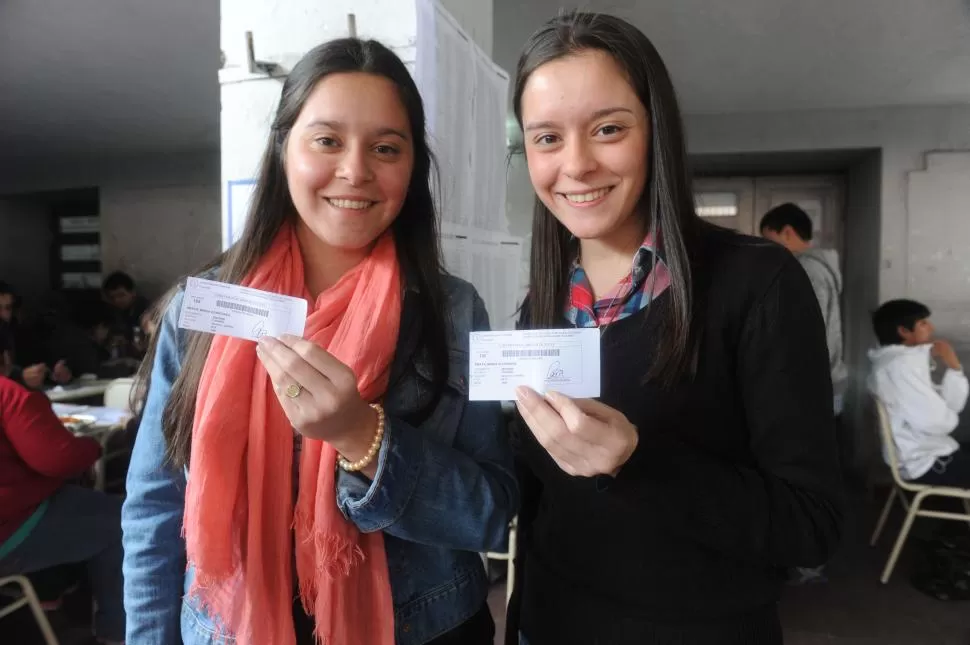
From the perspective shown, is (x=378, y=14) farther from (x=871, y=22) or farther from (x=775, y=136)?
(x=775, y=136)

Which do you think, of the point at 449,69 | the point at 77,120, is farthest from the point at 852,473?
the point at 77,120

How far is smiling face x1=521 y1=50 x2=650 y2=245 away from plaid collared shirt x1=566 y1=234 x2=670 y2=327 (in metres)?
0.06

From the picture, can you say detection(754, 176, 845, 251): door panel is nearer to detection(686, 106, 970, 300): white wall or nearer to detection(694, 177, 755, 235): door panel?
detection(694, 177, 755, 235): door panel

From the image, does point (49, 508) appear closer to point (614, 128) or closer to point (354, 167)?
point (354, 167)

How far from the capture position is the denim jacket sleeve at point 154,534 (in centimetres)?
88

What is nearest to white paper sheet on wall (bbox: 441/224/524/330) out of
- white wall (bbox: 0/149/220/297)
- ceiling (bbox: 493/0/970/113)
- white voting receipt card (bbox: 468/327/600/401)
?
white voting receipt card (bbox: 468/327/600/401)

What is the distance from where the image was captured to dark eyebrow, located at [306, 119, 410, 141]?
872mm

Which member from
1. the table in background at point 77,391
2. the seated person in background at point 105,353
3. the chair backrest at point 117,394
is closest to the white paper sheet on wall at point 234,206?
the chair backrest at point 117,394

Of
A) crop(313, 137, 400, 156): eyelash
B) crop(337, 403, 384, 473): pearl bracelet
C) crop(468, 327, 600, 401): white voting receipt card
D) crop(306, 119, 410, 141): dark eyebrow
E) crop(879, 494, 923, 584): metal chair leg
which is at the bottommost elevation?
crop(879, 494, 923, 584): metal chair leg

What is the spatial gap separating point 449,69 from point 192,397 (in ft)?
3.67

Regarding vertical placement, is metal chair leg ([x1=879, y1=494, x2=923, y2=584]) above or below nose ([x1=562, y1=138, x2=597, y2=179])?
below

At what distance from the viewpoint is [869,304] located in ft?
15.5

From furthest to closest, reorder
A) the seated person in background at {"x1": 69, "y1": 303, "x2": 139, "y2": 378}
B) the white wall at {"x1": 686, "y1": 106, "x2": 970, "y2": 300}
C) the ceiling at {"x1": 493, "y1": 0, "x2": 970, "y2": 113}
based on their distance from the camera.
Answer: the seated person in background at {"x1": 69, "y1": 303, "x2": 139, "y2": 378}
the white wall at {"x1": 686, "y1": 106, "x2": 970, "y2": 300}
the ceiling at {"x1": 493, "y1": 0, "x2": 970, "y2": 113}

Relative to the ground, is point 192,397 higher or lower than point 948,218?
lower
